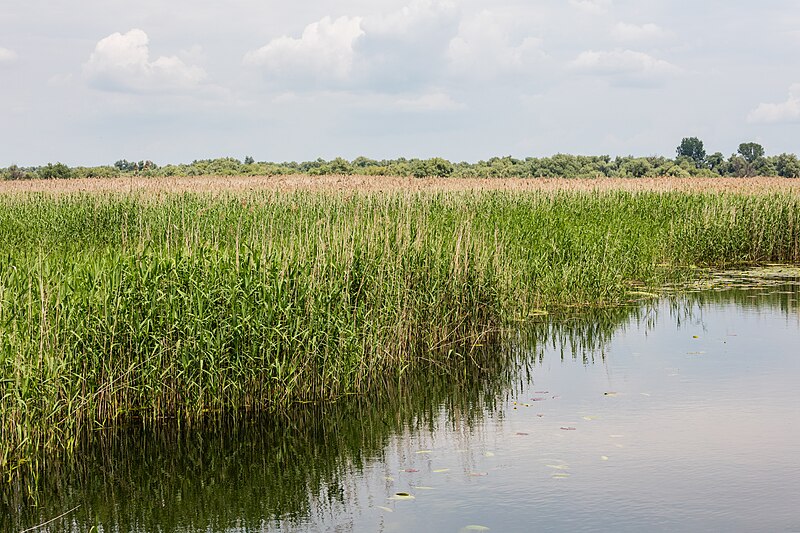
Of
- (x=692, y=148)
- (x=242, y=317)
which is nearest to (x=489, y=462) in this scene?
(x=242, y=317)

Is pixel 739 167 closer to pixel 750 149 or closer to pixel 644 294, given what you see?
pixel 750 149

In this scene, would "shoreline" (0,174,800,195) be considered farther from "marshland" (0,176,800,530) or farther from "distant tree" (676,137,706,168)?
"distant tree" (676,137,706,168)

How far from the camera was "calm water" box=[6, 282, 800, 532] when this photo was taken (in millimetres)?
6445

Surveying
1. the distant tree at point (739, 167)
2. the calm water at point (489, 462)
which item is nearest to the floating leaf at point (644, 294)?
the calm water at point (489, 462)

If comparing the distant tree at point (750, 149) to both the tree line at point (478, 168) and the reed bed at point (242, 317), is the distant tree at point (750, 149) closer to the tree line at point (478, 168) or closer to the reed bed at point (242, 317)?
the tree line at point (478, 168)

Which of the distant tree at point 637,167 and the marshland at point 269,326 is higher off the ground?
the distant tree at point 637,167

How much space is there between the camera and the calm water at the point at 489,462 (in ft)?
21.1

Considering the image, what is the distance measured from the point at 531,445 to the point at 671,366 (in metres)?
3.81

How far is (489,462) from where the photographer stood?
7.54 meters

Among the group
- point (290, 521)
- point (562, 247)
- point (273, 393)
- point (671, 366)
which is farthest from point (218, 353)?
point (562, 247)

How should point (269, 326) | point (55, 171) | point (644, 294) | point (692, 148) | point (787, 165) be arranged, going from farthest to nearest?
point (692, 148) < point (787, 165) < point (55, 171) < point (644, 294) < point (269, 326)

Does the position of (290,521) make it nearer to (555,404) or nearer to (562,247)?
(555,404)

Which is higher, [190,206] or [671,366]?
[190,206]

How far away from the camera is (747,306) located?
15.3 meters
